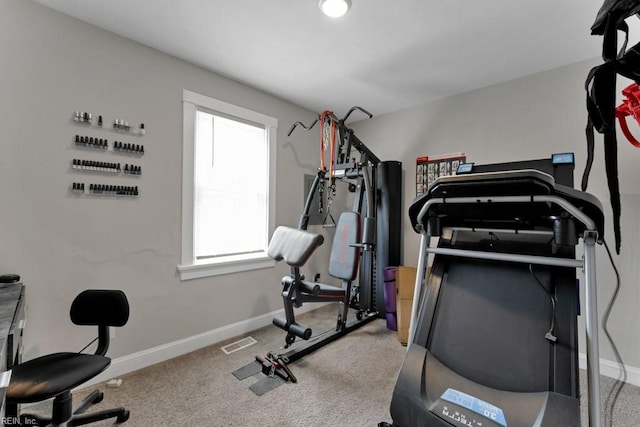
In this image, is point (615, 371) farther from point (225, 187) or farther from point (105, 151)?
point (105, 151)

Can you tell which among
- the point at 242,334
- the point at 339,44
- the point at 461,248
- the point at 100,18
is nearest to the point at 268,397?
the point at 242,334

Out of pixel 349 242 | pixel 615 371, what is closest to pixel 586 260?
pixel 349 242

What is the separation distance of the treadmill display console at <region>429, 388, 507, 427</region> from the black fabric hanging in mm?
861

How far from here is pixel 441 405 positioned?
1.16 meters

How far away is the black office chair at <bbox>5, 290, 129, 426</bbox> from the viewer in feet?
3.89

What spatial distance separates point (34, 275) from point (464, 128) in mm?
3814

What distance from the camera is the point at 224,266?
8.88ft

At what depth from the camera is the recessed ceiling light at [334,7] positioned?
172 centimetres

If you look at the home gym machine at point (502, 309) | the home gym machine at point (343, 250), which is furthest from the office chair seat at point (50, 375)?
the home gym machine at point (502, 309)

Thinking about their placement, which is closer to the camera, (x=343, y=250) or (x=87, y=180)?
(x=87, y=180)

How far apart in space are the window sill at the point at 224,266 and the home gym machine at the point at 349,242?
482 mm

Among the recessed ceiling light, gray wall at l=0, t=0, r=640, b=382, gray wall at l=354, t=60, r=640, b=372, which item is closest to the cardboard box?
gray wall at l=354, t=60, r=640, b=372

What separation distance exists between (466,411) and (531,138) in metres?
2.49

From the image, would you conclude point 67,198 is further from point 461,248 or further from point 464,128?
point 464,128
